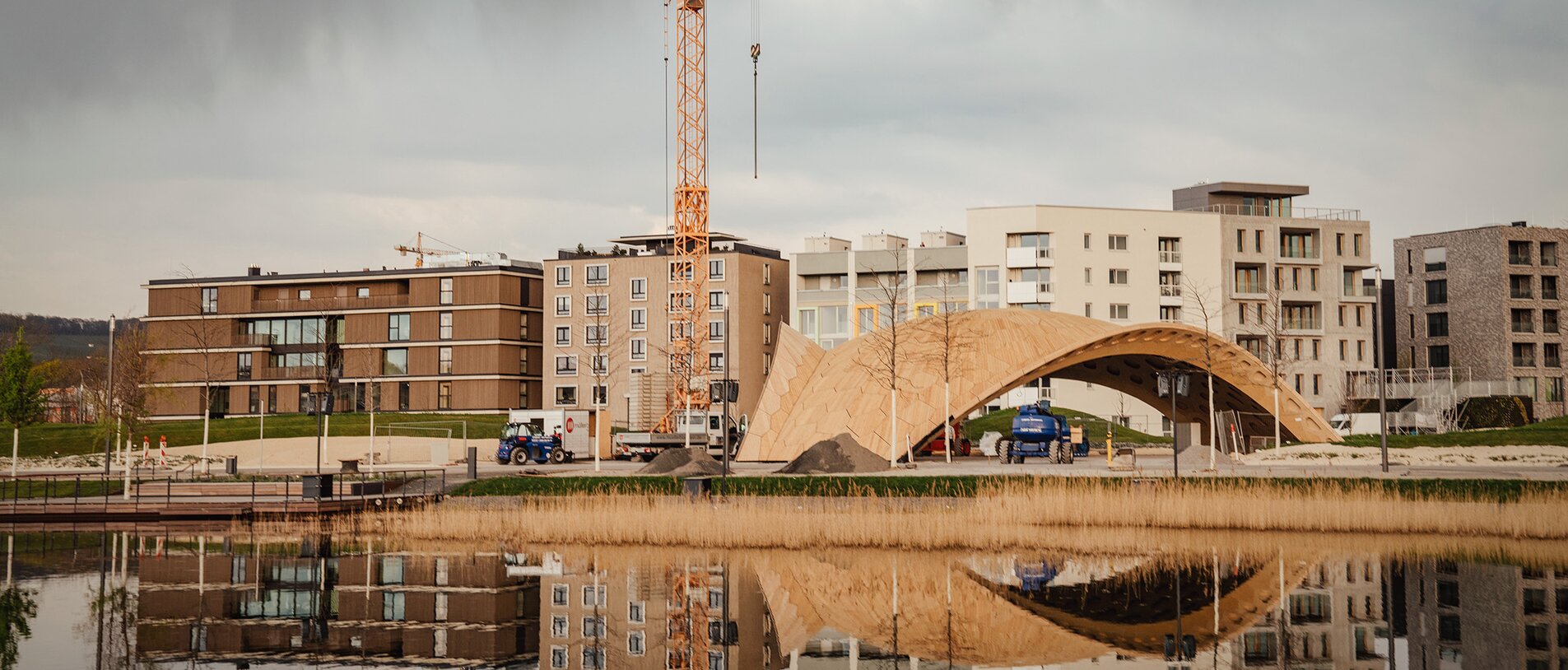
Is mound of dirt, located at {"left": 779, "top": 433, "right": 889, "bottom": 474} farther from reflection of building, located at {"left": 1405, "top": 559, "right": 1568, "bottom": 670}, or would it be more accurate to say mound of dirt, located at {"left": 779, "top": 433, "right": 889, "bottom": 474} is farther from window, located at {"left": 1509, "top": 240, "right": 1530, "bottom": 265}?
window, located at {"left": 1509, "top": 240, "right": 1530, "bottom": 265}

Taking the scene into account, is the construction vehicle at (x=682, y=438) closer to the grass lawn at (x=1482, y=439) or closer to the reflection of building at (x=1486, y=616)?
the grass lawn at (x=1482, y=439)

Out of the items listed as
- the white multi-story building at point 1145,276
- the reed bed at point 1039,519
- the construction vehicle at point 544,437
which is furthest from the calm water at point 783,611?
the white multi-story building at point 1145,276

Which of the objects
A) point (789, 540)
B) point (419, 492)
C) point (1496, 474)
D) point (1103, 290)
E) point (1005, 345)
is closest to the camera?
point (789, 540)

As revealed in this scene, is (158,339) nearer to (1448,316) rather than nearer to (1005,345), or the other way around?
(1005,345)

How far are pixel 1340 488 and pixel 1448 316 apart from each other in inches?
3059

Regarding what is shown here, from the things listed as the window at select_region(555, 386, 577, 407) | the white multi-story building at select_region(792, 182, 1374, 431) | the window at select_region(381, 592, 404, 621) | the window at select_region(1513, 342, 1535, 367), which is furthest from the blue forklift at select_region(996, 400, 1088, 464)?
the window at select_region(1513, 342, 1535, 367)

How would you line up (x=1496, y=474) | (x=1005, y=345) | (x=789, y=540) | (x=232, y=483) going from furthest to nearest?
(x=1005, y=345), (x=232, y=483), (x=1496, y=474), (x=789, y=540)

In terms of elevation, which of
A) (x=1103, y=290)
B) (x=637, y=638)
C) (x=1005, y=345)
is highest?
(x=1103, y=290)

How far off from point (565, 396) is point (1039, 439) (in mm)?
54158

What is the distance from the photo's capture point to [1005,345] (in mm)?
51219

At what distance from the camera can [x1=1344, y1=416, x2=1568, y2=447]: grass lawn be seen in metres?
50.4

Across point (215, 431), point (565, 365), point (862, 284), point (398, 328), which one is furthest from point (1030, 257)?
point (215, 431)

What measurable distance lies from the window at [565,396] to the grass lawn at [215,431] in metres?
8.16

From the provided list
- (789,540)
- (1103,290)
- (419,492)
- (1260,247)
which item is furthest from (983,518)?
(1260,247)
